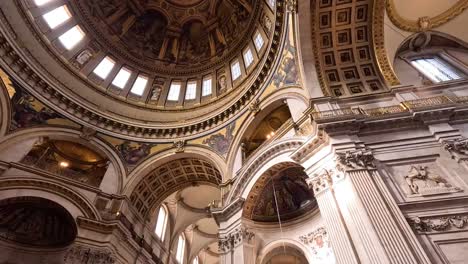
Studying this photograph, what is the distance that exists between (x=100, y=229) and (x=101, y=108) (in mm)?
7682

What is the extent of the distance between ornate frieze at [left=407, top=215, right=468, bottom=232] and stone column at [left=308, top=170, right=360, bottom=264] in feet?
5.91

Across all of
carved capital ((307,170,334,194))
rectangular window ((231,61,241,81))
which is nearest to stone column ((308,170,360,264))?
carved capital ((307,170,334,194))

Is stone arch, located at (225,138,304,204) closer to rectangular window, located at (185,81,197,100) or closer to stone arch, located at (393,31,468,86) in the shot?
stone arch, located at (393,31,468,86)

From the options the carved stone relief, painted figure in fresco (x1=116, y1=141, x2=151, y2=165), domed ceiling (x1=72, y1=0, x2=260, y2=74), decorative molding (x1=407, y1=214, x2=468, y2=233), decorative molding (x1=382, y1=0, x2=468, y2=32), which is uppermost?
domed ceiling (x1=72, y1=0, x2=260, y2=74)

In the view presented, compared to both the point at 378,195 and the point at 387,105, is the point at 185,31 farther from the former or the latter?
the point at 378,195

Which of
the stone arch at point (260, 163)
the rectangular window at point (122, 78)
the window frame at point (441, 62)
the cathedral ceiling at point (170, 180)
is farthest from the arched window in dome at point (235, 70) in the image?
the window frame at point (441, 62)

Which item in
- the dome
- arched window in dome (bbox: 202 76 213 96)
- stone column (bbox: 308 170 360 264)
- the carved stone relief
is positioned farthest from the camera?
arched window in dome (bbox: 202 76 213 96)

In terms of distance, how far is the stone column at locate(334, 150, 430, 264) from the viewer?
6039 mm

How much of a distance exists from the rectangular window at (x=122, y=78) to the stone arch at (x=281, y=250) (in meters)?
14.3

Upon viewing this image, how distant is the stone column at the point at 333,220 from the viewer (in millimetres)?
6500

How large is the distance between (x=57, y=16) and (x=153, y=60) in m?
6.51

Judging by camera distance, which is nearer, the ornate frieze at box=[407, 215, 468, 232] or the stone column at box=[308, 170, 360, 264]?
the stone column at box=[308, 170, 360, 264]

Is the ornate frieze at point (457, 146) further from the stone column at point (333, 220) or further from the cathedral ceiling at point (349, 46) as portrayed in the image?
the cathedral ceiling at point (349, 46)

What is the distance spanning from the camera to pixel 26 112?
13.0 metres
